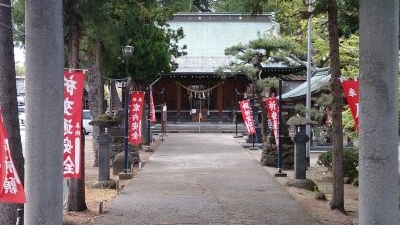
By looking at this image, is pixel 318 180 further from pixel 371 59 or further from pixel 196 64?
pixel 196 64

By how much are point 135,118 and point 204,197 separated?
6686mm

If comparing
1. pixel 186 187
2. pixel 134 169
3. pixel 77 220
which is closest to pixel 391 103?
→ pixel 77 220

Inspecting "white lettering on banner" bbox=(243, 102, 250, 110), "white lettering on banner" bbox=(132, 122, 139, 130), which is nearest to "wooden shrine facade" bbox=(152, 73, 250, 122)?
"white lettering on banner" bbox=(243, 102, 250, 110)

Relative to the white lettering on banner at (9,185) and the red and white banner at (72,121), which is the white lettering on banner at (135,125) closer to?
the red and white banner at (72,121)

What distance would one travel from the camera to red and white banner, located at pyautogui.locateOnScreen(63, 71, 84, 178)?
856 cm

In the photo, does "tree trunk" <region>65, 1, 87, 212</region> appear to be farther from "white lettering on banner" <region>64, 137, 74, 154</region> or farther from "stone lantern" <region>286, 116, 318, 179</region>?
"stone lantern" <region>286, 116, 318, 179</region>

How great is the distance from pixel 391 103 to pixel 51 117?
2.60m

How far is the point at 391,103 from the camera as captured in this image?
4.54 meters

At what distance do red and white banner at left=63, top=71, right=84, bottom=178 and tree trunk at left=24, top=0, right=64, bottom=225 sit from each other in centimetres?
413

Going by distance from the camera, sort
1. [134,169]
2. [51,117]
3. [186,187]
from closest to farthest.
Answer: [51,117] < [186,187] < [134,169]

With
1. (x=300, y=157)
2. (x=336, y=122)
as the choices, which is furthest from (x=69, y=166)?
(x=300, y=157)

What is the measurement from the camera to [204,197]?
1213 cm

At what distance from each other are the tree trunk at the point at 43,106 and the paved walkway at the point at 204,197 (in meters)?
4.98

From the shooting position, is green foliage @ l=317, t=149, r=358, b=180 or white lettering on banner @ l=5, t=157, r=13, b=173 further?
green foliage @ l=317, t=149, r=358, b=180
